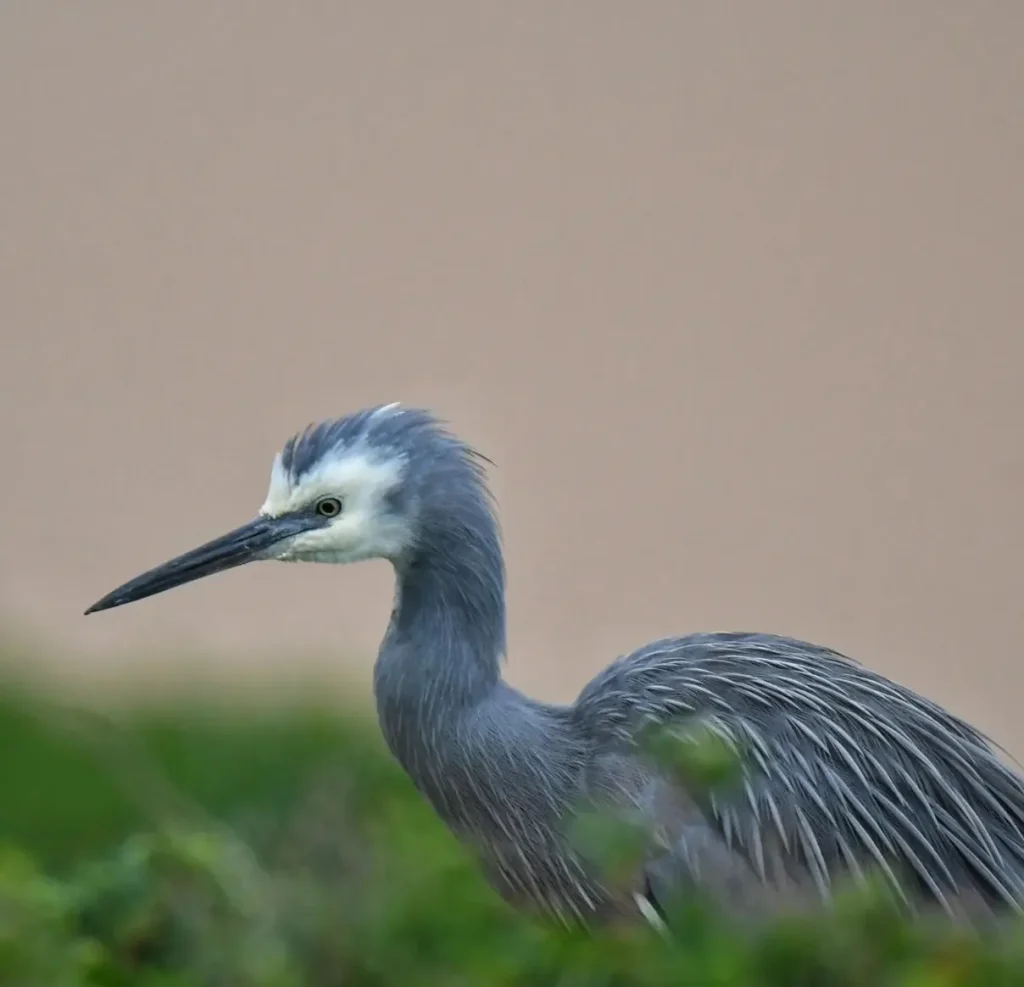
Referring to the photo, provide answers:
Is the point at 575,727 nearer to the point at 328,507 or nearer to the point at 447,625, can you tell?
the point at 447,625

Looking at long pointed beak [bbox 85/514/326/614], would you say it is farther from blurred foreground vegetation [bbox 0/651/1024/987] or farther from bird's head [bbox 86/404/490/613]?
blurred foreground vegetation [bbox 0/651/1024/987]

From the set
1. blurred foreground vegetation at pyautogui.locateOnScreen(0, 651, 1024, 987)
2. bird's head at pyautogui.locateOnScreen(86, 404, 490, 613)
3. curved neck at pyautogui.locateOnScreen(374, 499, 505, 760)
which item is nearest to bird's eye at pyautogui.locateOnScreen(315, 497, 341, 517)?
bird's head at pyautogui.locateOnScreen(86, 404, 490, 613)

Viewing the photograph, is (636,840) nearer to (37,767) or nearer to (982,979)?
(982,979)

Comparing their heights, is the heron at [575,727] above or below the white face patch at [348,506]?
below

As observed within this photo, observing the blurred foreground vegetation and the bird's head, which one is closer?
the blurred foreground vegetation

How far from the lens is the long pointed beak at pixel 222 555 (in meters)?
2.08

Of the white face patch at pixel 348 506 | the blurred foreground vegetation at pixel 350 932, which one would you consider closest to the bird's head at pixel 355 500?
the white face patch at pixel 348 506

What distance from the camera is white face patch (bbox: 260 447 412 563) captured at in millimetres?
2035

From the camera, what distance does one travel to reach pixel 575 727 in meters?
2.11

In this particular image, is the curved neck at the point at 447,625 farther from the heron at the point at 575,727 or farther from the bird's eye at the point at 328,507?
the bird's eye at the point at 328,507

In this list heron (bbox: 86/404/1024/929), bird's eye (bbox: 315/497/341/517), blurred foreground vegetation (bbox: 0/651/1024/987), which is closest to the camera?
blurred foreground vegetation (bbox: 0/651/1024/987)

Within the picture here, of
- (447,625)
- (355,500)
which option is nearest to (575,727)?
(447,625)

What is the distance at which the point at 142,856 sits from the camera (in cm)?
91

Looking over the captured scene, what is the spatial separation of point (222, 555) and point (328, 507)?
0.16 meters
